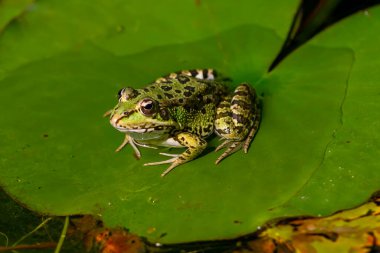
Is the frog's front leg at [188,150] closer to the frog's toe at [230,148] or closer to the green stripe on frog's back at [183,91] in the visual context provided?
the frog's toe at [230,148]

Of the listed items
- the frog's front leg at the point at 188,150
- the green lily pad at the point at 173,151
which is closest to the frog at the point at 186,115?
the frog's front leg at the point at 188,150

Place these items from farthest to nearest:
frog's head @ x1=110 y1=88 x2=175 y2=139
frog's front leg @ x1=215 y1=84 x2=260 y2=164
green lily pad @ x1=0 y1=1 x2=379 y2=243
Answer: frog's front leg @ x1=215 y1=84 x2=260 y2=164 → frog's head @ x1=110 y1=88 x2=175 y2=139 → green lily pad @ x1=0 y1=1 x2=379 y2=243

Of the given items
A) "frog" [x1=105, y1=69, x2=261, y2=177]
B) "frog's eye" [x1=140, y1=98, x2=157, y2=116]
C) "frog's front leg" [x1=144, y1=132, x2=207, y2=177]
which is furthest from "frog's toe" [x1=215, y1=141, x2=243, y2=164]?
"frog's eye" [x1=140, y1=98, x2=157, y2=116]

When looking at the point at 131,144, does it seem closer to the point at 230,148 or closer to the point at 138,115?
the point at 138,115

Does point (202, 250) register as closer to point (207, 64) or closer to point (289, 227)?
point (289, 227)

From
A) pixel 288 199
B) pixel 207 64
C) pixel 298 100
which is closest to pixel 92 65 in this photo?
pixel 207 64

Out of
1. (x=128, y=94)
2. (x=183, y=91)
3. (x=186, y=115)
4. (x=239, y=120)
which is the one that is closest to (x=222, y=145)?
(x=239, y=120)

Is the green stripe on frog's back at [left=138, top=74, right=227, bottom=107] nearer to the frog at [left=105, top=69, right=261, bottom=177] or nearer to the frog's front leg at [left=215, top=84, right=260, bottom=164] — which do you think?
the frog at [left=105, top=69, right=261, bottom=177]
